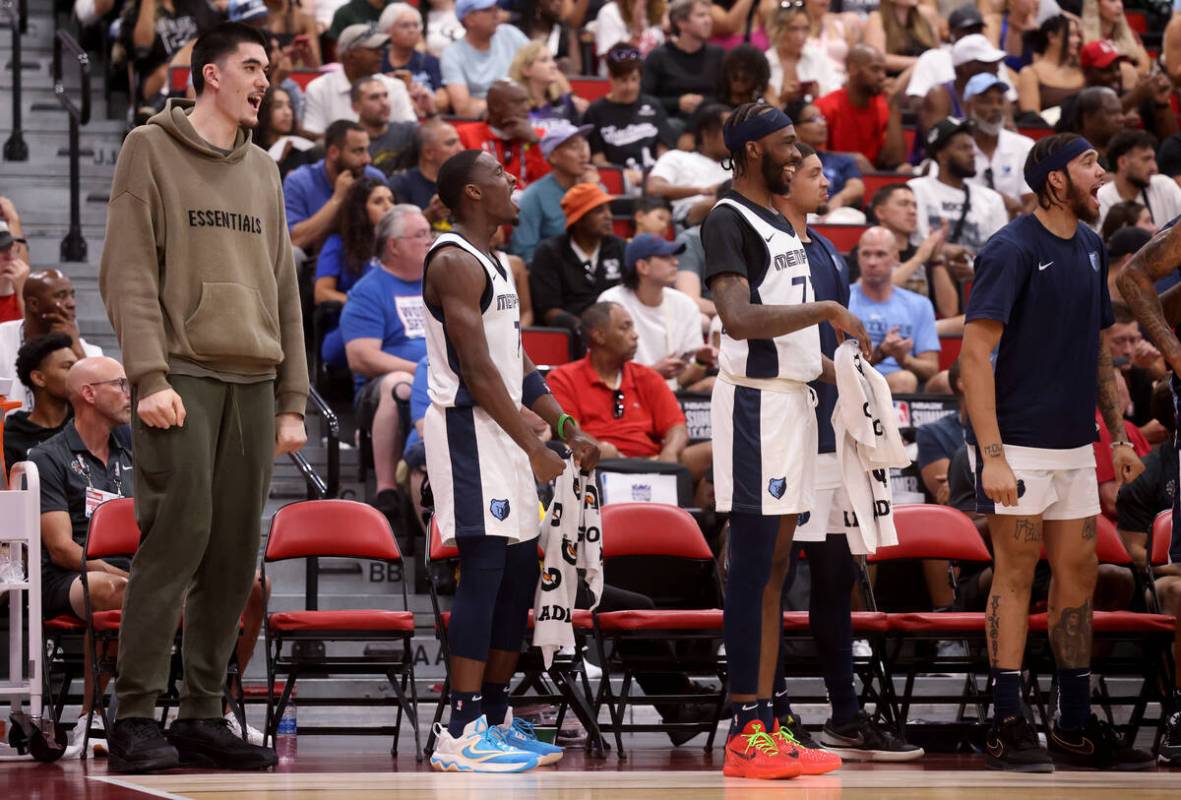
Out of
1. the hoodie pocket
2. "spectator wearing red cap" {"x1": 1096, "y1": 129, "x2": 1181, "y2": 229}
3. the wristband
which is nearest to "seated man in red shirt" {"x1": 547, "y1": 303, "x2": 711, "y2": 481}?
the wristband

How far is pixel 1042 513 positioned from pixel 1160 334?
79cm

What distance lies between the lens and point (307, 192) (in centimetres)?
1002

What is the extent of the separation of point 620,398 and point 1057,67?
711 cm

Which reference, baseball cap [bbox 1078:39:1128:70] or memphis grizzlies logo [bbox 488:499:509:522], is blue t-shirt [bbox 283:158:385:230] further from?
baseball cap [bbox 1078:39:1128:70]

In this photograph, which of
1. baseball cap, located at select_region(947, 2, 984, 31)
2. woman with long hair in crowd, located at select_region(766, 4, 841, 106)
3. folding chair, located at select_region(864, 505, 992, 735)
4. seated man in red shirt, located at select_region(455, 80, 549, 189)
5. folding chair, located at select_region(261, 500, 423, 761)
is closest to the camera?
folding chair, located at select_region(261, 500, 423, 761)

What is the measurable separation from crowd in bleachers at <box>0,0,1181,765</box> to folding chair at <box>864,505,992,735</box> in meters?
0.31

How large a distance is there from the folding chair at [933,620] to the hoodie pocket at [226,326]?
258 cm

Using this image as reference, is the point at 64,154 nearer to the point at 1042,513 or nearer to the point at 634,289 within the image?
the point at 634,289

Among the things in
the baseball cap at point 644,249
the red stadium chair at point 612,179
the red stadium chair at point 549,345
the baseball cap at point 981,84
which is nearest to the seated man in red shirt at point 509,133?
the red stadium chair at point 612,179

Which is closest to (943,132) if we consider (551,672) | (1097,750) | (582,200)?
(582,200)

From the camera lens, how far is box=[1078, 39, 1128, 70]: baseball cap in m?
13.6

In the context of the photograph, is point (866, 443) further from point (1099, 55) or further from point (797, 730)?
point (1099, 55)

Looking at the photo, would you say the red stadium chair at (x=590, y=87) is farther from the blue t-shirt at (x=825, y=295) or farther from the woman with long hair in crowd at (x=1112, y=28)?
the blue t-shirt at (x=825, y=295)

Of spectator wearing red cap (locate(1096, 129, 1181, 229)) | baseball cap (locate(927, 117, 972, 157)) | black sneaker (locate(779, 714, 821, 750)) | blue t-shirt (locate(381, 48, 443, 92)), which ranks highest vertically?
blue t-shirt (locate(381, 48, 443, 92))
